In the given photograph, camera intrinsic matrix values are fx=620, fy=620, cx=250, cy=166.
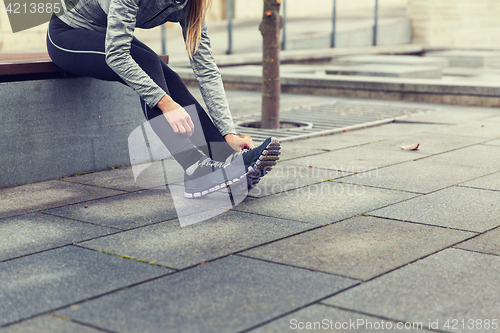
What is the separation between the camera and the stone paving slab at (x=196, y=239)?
9.42 feet

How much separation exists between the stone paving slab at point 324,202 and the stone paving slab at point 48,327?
1595 millimetres

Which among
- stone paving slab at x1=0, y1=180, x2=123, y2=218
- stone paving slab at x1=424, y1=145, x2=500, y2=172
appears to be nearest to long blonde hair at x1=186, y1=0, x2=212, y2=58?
stone paving slab at x1=0, y1=180, x2=123, y2=218

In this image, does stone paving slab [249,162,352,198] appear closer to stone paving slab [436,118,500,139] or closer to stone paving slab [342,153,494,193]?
stone paving slab [342,153,494,193]

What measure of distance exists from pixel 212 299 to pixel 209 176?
4.87 feet

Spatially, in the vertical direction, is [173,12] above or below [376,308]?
above

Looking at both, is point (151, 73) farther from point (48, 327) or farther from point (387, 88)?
point (387, 88)

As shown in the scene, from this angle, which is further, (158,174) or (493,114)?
(493,114)

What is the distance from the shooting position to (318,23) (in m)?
20.8

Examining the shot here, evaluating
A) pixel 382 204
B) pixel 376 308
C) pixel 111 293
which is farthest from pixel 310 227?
pixel 111 293

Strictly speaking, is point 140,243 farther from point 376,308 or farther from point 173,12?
point 173,12

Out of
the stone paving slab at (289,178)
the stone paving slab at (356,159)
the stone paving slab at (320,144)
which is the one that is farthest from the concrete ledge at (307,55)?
the stone paving slab at (289,178)

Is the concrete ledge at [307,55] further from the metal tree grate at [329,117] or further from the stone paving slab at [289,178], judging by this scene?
the stone paving slab at [289,178]

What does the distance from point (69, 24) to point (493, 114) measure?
19.2 ft

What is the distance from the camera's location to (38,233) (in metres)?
3.20
